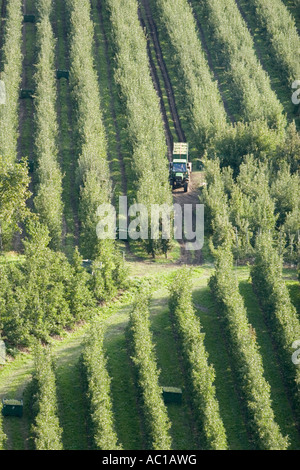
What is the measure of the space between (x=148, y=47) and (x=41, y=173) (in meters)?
41.5

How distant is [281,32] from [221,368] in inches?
2691

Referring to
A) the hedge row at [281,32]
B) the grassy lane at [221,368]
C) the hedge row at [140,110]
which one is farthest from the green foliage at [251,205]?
the hedge row at [281,32]

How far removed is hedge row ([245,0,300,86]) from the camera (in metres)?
112

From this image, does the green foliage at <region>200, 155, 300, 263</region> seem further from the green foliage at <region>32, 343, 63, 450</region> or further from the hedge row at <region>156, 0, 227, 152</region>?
the green foliage at <region>32, 343, 63, 450</region>

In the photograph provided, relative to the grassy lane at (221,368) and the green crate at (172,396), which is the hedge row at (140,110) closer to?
the grassy lane at (221,368)

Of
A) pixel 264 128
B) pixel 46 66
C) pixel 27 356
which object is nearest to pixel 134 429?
pixel 27 356

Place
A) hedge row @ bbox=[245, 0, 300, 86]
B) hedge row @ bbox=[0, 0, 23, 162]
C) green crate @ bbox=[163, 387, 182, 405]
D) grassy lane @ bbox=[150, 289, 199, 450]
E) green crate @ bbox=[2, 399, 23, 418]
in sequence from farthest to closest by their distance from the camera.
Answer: hedge row @ bbox=[245, 0, 300, 86] → hedge row @ bbox=[0, 0, 23, 162] → green crate @ bbox=[163, 387, 182, 405] → green crate @ bbox=[2, 399, 23, 418] → grassy lane @ bbox=[150, 289, 199, 450]

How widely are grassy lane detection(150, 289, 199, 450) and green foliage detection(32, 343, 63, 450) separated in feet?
28.4

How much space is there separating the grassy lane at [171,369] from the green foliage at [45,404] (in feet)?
28.4

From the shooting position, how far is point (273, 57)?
118 m

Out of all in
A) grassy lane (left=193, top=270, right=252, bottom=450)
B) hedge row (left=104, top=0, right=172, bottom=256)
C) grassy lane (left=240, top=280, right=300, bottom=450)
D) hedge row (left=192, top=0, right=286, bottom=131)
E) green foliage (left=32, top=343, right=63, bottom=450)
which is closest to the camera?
green foliage (left=32, top=343, right=63, bottom=450)

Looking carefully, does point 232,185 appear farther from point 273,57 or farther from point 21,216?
point 273,57

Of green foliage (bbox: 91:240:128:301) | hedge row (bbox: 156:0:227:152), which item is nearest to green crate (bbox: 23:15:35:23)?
hedge row (bbox: 156:0:227:152)

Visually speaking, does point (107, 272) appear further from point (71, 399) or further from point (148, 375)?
point (148, 375)
